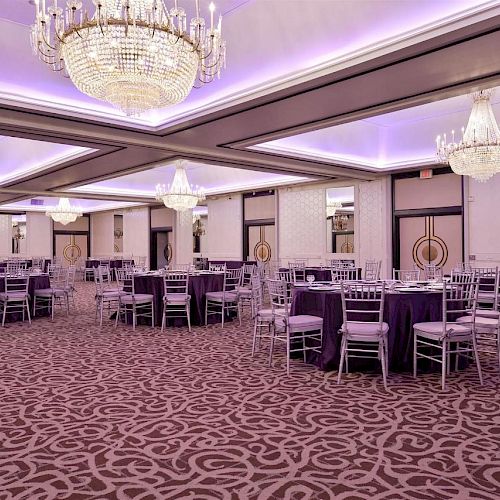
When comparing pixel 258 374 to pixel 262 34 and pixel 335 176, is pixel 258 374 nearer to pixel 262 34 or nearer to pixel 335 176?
→ pixel 262 34

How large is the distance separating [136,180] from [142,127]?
8.35 meters

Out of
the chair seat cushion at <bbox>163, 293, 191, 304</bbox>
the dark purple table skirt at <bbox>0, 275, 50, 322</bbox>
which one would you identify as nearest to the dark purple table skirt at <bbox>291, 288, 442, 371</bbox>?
the chair seat cushion at <bbox>163, 293, 191, 304</bbox>

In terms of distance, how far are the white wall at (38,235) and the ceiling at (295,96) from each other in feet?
36.0

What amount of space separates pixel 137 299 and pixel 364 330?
4.42 meters

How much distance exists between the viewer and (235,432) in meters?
3.45

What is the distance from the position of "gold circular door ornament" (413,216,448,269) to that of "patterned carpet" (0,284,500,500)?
6.55 meters

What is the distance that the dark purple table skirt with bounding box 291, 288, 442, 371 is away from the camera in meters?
5.11

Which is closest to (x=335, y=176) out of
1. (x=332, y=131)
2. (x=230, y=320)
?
(x=332, y=131)

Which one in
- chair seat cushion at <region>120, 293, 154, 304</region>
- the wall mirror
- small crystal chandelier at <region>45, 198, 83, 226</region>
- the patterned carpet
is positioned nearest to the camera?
the patterned carpet

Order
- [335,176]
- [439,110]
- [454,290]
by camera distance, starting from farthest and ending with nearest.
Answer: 1. [335,176]
2. [439,110]
3. [454,290]

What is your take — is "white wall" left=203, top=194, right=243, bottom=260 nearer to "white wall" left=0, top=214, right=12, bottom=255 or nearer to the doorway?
the doorway

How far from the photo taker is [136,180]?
1576 centimetres

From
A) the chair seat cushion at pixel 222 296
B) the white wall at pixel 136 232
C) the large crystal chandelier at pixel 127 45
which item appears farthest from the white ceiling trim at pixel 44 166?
the white wall at pixel 136 232

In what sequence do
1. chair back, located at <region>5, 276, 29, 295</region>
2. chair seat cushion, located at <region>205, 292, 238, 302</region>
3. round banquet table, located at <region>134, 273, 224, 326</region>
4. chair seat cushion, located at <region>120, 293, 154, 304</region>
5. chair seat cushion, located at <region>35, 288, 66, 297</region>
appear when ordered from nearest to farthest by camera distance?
chair seat cushion, located at <region>120, 293, 154, 304</region>, chair seat cushion, located at <region>205, 292, 238, 302</region>, round banquet table, located at <region>134, 273, 224, 326</region>, chair back, located at <region>5, 276, 29, 295</region>, chair seat cushion, located at <region>35, 288, 66, 297</region>
